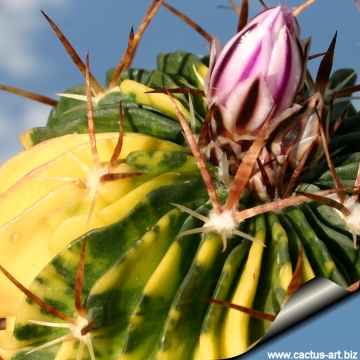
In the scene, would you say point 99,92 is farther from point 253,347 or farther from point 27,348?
point 253,347

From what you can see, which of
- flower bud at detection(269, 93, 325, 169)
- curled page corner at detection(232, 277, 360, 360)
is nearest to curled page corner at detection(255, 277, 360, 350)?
curled page corner at detection(232, 277, 360, 360)

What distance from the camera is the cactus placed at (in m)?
0.88

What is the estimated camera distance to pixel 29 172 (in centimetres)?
109

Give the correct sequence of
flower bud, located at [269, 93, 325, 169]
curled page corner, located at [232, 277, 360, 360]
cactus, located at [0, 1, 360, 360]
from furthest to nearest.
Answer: flower bud, located at [269, 93, 325, 169] → cactus, located at [0, 1, 360, 360] → curled page corner, located at [232, 277, 360, 360]

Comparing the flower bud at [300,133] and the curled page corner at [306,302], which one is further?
the flower bud at [300,133]

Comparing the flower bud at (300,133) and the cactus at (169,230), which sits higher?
the flower bud at (300,133)

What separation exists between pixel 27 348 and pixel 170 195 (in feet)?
1.13

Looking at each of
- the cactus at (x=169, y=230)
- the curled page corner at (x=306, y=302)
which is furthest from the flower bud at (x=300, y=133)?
the curled page corner at (x=306, y=302)

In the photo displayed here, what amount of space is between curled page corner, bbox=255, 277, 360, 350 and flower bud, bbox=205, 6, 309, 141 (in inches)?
11.4

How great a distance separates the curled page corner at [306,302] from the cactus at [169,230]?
0.03 m

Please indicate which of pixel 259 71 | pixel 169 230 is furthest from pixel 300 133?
pixel 169 230

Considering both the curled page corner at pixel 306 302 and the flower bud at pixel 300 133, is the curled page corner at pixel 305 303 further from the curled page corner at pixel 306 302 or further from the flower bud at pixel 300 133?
the flower bud at pixel 300 133

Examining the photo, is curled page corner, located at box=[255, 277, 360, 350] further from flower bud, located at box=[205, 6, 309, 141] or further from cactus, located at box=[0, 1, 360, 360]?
flower bud, located at box=[205, 6, 309, 141]

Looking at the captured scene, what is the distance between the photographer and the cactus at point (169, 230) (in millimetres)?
876
